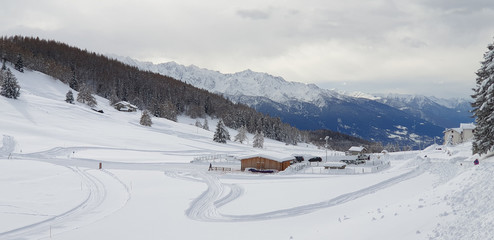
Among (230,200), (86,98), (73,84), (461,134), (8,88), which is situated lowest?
(230,200)

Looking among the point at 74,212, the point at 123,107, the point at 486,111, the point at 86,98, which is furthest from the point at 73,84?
the point at 486,111

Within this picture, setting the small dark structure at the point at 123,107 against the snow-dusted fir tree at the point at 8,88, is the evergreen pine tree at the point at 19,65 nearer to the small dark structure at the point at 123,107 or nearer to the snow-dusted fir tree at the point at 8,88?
the small dark structure at the point at 123,107

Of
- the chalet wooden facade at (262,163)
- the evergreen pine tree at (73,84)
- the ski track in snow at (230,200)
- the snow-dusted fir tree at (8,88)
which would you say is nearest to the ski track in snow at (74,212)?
the ski track in snow at (230,200)

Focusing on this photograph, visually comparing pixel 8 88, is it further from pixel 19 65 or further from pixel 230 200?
pixel 230 200

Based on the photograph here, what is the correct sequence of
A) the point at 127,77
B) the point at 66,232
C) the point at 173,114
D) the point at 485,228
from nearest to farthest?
the point at 485,228, the point at 66,232, the point at 173,114, the point at 127,77

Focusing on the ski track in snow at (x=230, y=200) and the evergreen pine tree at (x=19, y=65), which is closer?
the ski track in snow at (x=230, y=200)

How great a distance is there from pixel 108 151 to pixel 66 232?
37229 millimetres

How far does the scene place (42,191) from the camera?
24609 mm

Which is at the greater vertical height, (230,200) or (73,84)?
(73,84)

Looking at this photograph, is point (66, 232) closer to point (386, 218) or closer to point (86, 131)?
point (386, 218)

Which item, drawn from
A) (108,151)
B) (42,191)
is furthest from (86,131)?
(42,191)

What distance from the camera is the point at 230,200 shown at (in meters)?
26.0

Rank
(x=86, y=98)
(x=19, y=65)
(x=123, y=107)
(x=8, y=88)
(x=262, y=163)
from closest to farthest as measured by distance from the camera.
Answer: (x=262, y=163)
(x=8, y=88)
(x=86, y=98)
(x=19, y=65)
(x=123, y=107)

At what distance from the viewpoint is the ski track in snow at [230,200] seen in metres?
21.0
